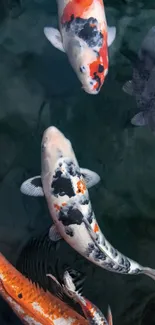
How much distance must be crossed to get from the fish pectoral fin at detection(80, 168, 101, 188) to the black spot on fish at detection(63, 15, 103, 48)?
50.7 inches

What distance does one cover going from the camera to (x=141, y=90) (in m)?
5.96

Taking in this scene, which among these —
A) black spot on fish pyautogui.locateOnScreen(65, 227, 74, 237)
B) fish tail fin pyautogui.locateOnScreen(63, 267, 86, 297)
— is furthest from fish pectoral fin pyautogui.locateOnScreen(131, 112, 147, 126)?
fish tail fin pyautogui.locateOnScreen(63, 267, 86, 297)

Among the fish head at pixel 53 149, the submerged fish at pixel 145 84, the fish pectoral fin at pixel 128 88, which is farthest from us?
the fish pectoral fin at pixel 128 88

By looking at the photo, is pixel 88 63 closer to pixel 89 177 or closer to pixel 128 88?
pixel 128 88

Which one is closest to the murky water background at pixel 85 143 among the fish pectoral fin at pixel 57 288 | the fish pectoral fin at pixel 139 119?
the fish pectoral fin at pixel 139 119

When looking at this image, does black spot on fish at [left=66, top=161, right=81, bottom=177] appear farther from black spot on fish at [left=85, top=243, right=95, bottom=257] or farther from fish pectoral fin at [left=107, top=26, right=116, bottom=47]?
fish pectoral fin at [left=107, top=26, right=116, bottom=47]

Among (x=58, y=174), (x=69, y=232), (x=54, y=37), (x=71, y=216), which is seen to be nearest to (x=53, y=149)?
(x=58, y=174)

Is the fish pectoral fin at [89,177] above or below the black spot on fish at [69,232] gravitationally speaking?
above

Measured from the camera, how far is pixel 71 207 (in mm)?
5211

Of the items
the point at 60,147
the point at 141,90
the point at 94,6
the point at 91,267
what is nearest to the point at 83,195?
the point at 60,147

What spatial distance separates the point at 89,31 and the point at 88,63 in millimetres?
333

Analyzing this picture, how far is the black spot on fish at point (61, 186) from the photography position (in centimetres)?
523

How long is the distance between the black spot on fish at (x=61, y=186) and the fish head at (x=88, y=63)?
3.37ft

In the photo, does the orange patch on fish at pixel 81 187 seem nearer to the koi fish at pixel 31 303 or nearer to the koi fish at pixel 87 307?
the koi fish at pixel 87 307
